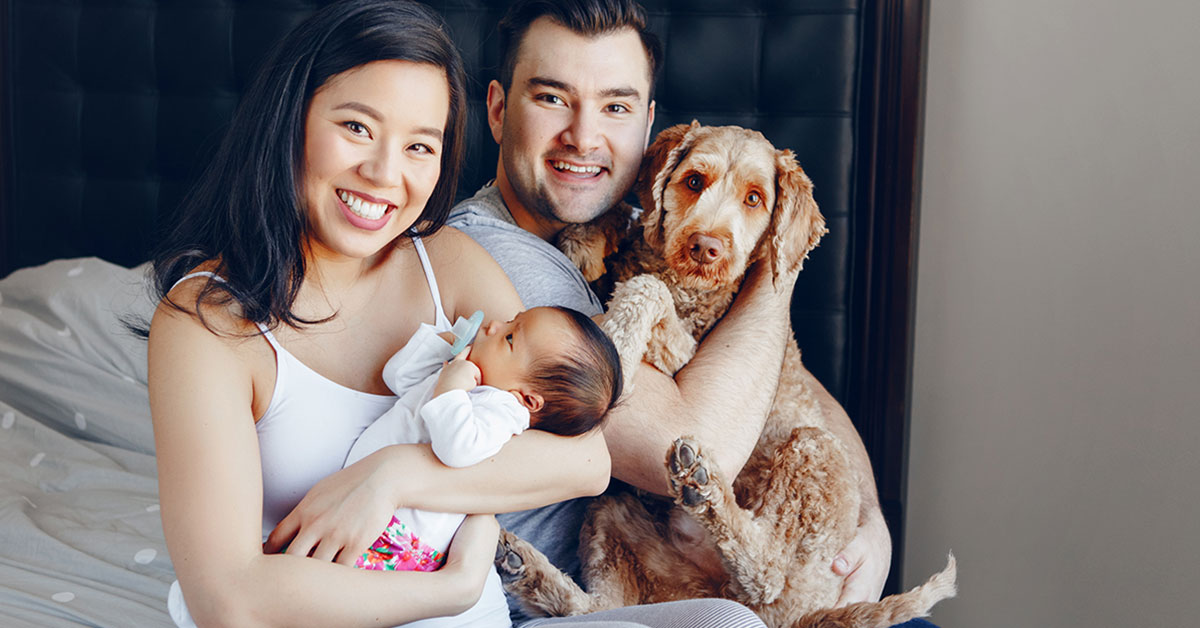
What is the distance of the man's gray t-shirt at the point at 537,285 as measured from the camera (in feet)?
5.22

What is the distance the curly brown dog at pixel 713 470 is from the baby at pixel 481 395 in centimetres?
32

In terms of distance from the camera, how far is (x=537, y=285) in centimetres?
158

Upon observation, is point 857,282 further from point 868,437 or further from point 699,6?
point 699,6

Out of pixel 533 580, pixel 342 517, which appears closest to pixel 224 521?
pixel 342 517

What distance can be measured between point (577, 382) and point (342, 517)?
36cm

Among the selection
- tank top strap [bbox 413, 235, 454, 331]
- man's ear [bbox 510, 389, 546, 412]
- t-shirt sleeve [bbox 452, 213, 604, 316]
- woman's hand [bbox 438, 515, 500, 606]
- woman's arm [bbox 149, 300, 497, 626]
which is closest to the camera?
woman's arm [bbox 149, 300, 497, 626]

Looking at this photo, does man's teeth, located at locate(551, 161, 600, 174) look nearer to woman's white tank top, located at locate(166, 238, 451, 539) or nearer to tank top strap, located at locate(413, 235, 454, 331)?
tank top strap, located at locate(413, 235, 454, 331)

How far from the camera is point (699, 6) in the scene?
2648 mm

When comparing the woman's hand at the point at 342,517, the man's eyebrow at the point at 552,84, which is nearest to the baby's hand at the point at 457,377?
the woman's hand at the point at 342,517

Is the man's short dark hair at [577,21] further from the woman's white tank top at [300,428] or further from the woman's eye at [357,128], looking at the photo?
the woman's white tank top at [300,428]

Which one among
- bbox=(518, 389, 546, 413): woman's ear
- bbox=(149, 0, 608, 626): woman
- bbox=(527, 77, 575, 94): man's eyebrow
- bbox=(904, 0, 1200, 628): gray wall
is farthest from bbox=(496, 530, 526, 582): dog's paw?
bbox=(904, 0, 1200, 628): gray wall

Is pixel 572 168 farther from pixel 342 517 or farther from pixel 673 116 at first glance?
pixel 673 116

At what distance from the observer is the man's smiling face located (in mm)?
1760

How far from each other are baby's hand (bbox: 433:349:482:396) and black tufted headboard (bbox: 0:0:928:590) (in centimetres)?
167
